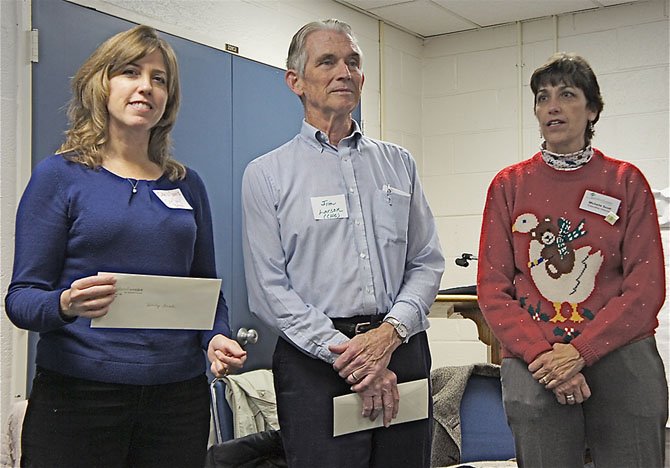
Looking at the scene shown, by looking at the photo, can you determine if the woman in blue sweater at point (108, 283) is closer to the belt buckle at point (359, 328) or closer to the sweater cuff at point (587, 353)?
the belt buckle at point (359, 328)

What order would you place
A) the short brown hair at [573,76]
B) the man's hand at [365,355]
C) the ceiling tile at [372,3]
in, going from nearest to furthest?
the man's hand at [365,355], the short brown hair at [573,76], the ceiling tile at [372,3]

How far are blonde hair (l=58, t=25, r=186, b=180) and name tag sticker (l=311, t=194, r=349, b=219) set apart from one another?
345mm

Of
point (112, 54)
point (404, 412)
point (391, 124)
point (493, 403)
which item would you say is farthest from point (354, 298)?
point (391, 124)

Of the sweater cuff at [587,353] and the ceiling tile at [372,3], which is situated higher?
the ceiling tile at [372,3]

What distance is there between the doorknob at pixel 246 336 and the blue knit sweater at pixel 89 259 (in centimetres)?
179

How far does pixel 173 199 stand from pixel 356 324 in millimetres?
523

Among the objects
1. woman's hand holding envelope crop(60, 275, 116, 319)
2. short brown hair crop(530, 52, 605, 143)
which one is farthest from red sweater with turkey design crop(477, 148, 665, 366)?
woman's hand holding envelope crop(60, 275, 116, 319)

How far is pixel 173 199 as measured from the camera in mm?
1677

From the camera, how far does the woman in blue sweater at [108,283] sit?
1.51 meters

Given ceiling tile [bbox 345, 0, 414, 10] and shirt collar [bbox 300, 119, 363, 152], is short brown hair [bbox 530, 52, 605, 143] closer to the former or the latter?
shirt collar [bbox 300, 119, 363, 152]

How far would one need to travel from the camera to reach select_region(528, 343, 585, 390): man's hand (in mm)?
1904

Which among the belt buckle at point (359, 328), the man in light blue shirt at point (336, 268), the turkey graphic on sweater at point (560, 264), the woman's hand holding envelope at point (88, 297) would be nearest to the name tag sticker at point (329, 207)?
the man in light blue shirt at point (336, 268)

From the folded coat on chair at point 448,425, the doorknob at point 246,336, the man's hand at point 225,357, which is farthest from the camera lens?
the doorknob at point 246,336

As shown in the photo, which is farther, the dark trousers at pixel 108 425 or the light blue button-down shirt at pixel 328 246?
the light blue button-down shirt at pixel 328 246
